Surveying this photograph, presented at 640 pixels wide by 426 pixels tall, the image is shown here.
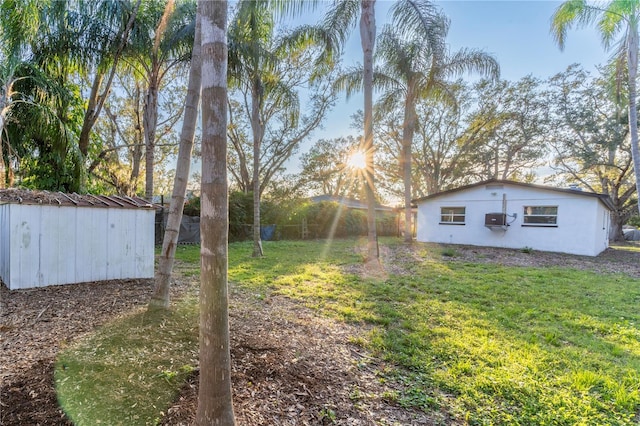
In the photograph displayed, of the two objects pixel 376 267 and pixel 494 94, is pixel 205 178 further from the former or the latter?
pixel 494 94

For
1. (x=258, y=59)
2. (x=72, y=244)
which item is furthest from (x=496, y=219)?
(x=72, y=244)

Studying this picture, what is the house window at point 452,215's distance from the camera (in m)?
13.4

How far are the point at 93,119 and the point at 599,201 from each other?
54.2 feet

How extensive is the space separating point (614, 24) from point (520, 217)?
6494 millimetres

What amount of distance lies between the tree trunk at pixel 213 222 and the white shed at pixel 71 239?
417cm

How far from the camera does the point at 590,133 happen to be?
15.6 metres

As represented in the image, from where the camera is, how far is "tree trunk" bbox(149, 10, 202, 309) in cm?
317

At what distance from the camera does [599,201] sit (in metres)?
10.9

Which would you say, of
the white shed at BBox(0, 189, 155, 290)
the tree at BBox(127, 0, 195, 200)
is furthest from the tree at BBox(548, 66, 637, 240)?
the white shed at BBox(0, 189, 155, 290)

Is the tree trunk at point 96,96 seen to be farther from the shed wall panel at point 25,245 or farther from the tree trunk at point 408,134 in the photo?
the tree trunk at point 408,134

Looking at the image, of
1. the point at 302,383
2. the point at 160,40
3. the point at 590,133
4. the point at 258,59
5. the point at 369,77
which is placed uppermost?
the point at 590,133

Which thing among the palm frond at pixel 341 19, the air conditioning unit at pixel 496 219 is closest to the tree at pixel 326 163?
the air conditioning unit at pixel 496 219

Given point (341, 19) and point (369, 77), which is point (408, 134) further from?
point (341, 19)

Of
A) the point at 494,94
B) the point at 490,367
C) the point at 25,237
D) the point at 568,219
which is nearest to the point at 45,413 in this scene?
the point at 490,367
